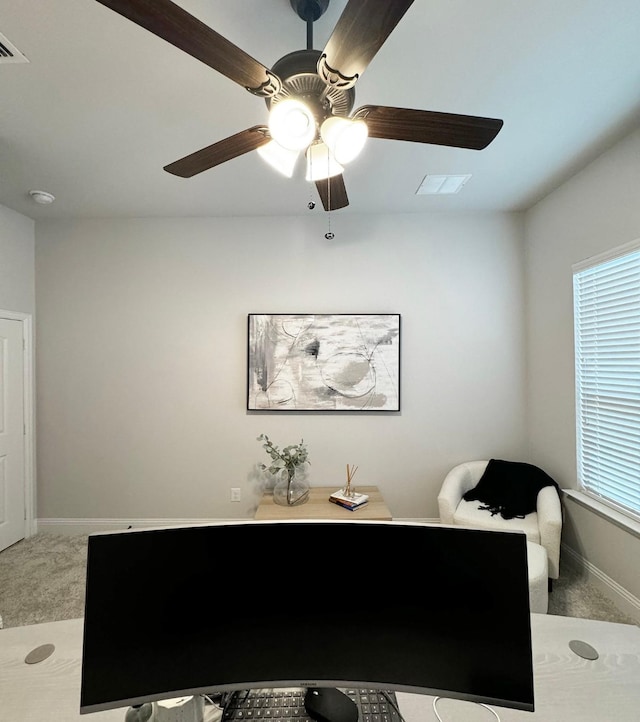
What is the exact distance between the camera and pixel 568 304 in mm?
2678

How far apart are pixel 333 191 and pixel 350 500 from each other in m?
2.12

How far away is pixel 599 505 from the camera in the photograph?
7.73ft

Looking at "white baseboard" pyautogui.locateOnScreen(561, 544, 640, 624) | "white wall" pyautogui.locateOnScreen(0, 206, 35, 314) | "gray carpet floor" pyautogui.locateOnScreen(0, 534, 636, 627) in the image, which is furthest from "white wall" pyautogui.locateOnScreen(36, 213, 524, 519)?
"white baseboard" pyautogui.locateOnScreen(561, 544, 640, 624)

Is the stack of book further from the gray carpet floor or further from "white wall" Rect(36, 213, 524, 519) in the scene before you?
the gray carpet floor

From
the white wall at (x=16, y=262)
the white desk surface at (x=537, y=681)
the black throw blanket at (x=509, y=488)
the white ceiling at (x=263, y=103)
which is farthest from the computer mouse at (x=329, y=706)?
the white wall at (x=16, y=262)

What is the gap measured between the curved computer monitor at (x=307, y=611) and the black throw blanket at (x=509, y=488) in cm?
217

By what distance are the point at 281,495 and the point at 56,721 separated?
2164mm

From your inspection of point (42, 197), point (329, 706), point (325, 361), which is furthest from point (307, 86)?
point (42, 197)

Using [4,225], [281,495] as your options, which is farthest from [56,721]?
[4,225]

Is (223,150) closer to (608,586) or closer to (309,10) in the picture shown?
(309,10)

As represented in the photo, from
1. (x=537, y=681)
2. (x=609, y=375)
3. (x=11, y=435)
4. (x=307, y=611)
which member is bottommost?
(x=537, y=681)

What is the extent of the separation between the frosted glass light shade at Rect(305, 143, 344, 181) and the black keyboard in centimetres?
158

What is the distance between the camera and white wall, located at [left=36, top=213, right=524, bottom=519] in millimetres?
3186

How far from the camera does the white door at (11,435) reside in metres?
2.95
